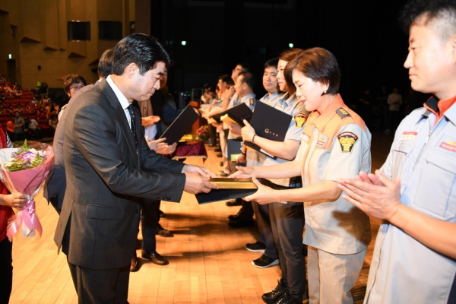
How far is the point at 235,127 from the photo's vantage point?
3.38 m

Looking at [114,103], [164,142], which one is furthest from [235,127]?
[114,103]

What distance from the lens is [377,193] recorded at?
3.70 feet

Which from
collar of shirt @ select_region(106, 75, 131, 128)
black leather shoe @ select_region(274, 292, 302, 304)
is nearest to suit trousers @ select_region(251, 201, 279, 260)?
black leather shoe @ select_region(274, 292, 302, 304)

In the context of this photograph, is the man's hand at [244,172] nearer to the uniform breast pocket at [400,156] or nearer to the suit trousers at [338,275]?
the suit trousers at [338,275]

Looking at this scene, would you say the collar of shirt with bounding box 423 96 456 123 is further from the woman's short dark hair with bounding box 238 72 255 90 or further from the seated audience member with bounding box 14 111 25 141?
the seated audience member with bounding box 14 111 25 141

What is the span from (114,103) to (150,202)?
5.90 ft

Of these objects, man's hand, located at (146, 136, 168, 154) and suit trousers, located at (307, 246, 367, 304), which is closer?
suit trousers, located at (307, 246, 367, 304)

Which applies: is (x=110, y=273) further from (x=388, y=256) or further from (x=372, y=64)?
(x=372, y=64)

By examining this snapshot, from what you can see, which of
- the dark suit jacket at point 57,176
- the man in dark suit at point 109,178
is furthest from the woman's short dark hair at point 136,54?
the dark suit jacket at point 57,176

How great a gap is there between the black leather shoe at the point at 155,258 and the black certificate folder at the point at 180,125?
977 mm

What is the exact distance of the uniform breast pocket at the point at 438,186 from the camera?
111 cm

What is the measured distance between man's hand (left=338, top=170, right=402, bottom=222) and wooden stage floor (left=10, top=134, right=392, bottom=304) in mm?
1869

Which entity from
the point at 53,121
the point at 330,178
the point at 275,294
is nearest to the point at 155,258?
the point at 275,294

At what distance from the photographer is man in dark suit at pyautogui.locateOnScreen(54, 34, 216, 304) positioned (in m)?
1.63
